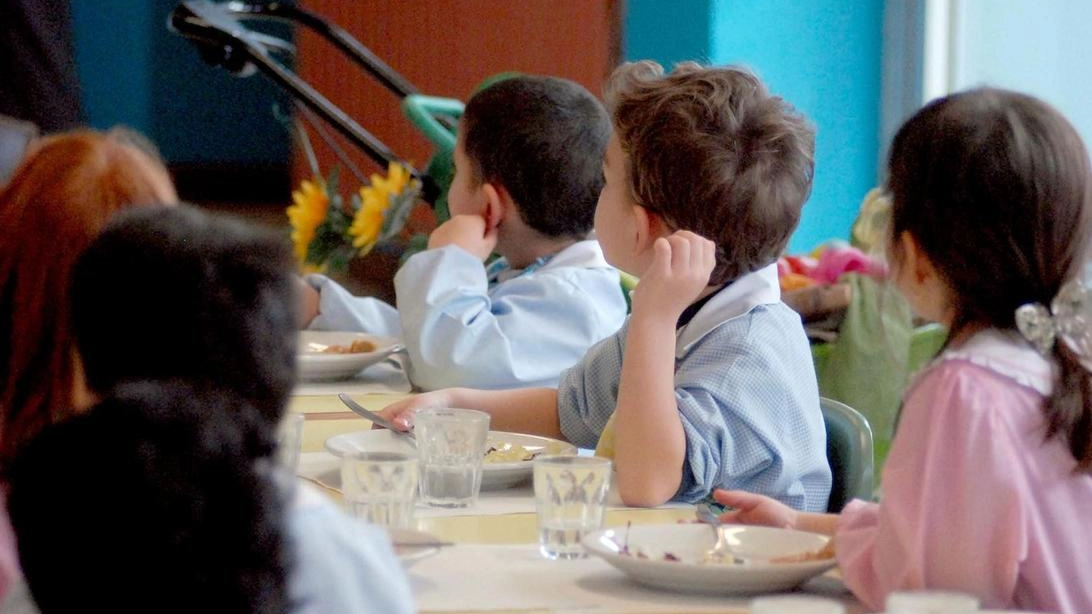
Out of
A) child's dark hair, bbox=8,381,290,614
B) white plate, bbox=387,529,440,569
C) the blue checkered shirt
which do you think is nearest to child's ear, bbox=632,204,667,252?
the blue checkered shirt

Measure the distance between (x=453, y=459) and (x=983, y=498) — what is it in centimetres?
54

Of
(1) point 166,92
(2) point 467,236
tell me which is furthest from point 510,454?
(1) point 166,92

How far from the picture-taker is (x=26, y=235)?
3.81 ft

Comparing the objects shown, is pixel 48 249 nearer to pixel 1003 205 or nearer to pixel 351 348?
pixel 1003 205

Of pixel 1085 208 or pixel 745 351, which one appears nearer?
pixel 1085 208

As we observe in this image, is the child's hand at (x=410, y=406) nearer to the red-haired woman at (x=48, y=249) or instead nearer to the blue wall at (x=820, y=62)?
the red-haired woman at (x=48, y=249)

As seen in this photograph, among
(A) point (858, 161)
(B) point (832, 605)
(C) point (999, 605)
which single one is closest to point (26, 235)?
(B) point (832, 605)

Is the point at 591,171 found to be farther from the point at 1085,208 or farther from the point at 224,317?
the point at 224,317

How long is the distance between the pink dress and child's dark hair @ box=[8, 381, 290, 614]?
1.71 feet

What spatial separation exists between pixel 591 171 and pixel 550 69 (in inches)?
81.5

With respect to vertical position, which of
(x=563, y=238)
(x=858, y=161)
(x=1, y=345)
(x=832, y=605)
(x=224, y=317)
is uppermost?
(x=224, y=317)

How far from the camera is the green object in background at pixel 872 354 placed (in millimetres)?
2461

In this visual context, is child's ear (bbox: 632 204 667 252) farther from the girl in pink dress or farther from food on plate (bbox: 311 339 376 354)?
food on plate (bbox: 311 339 376 354)

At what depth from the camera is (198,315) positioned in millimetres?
745
